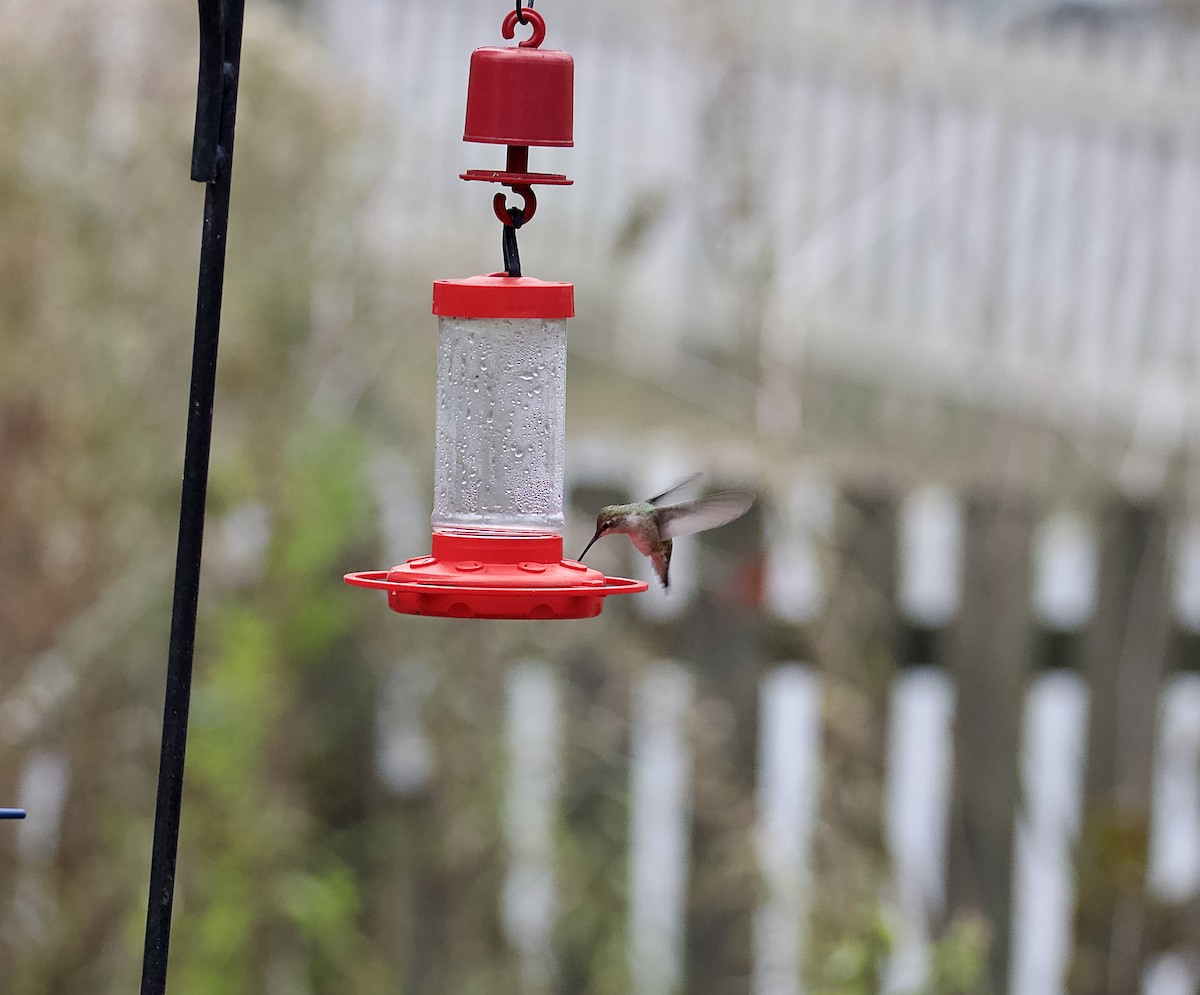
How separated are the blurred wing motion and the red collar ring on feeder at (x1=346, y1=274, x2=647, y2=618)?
9 centimetres

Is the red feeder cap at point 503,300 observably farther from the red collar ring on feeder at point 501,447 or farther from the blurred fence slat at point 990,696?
the blurred fence slat at point 990,696

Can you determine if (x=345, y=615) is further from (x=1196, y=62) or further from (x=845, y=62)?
(x=1196, y=62)

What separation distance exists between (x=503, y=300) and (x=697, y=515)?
30cm

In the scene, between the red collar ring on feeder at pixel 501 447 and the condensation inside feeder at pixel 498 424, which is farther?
the condensation inside feeder at pixel 498 424

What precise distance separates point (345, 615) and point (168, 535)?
323mm

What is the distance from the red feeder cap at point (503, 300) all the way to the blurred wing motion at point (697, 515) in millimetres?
237

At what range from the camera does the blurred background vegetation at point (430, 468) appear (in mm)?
2688

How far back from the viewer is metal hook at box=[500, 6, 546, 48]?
1341mm

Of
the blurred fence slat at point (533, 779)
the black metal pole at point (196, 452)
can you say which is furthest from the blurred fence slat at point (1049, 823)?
the black metal pole at point (196, 452)

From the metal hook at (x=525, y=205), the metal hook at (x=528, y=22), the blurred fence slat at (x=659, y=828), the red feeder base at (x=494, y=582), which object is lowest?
the blurred fence slat at (x=659, y=828)

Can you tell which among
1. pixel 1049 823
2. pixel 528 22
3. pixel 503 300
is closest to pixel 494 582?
pixel 503 300

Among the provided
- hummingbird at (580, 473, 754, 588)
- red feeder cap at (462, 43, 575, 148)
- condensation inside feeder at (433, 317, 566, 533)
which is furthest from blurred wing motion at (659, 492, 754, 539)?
red feeder cap at (462, 43, 575, 148)

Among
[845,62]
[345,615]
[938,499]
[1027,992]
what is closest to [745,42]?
[845,62]

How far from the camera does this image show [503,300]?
4.49 ft
